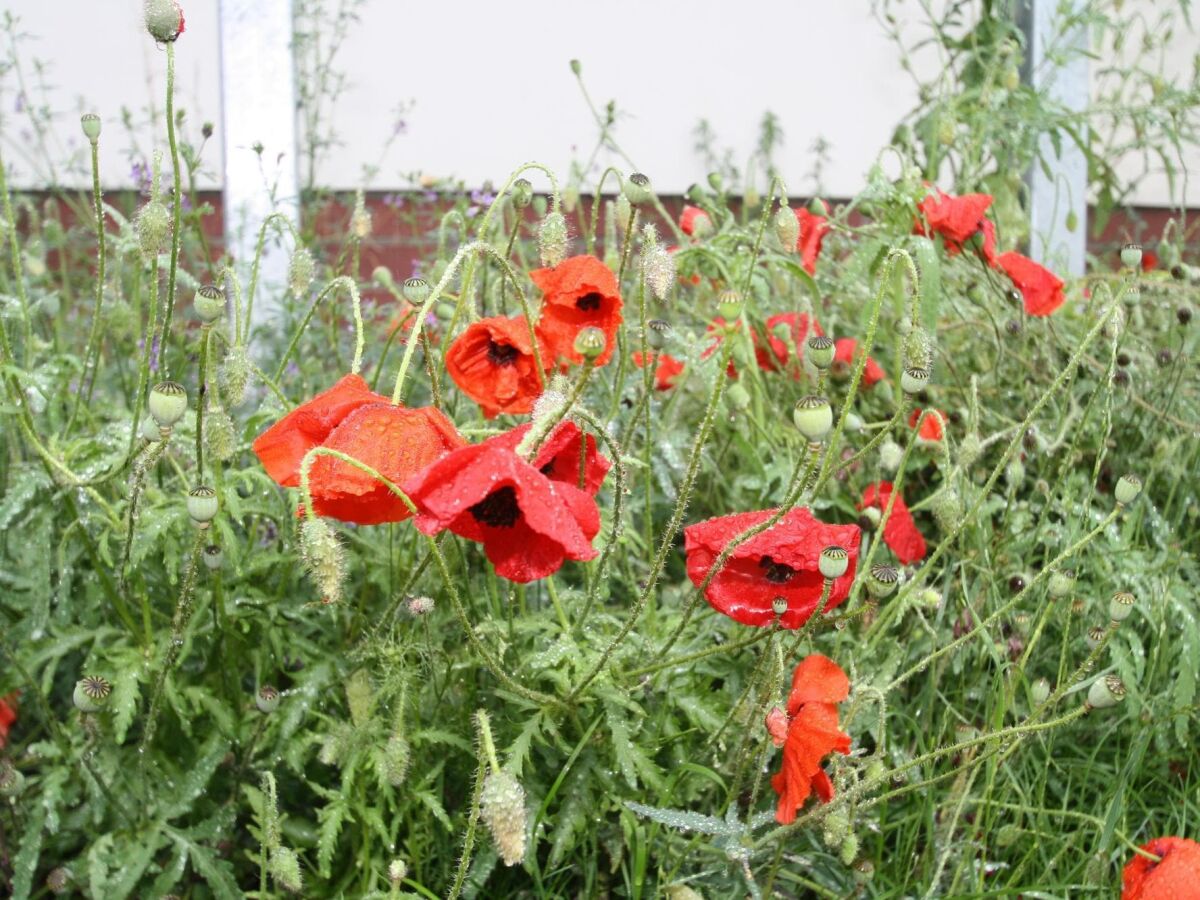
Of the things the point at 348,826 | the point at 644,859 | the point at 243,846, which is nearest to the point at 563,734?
the point at 644,859

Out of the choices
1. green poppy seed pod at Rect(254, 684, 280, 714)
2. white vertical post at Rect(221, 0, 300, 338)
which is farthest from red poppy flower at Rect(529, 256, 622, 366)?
white vertical post at Rect(221, 0, 300, 338)

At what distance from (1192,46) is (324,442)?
3.95 meters

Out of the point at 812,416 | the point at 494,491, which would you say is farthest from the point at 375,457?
the point at 812,416

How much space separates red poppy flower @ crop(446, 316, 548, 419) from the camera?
4.40 ft

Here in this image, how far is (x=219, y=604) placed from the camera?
1397mm

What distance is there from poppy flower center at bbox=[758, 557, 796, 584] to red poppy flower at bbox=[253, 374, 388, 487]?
15.8 inches

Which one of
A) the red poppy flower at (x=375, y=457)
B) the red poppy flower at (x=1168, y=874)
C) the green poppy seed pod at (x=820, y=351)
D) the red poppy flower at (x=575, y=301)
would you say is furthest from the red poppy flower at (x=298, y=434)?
the red poppy flower at (x=1168, y=874)

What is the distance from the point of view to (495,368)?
1.36 metres

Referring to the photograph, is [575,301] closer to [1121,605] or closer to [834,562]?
[834,562]

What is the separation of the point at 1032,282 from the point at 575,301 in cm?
87

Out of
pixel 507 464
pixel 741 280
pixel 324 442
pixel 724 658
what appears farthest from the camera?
pixel 741 280

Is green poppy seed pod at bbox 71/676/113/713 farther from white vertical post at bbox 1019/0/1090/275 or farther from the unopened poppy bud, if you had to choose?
white vertical post at bbox 1019/0/1090/275

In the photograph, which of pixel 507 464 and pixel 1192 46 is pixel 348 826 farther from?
pixel 1192 46

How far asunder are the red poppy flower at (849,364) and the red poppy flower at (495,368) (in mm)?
797
